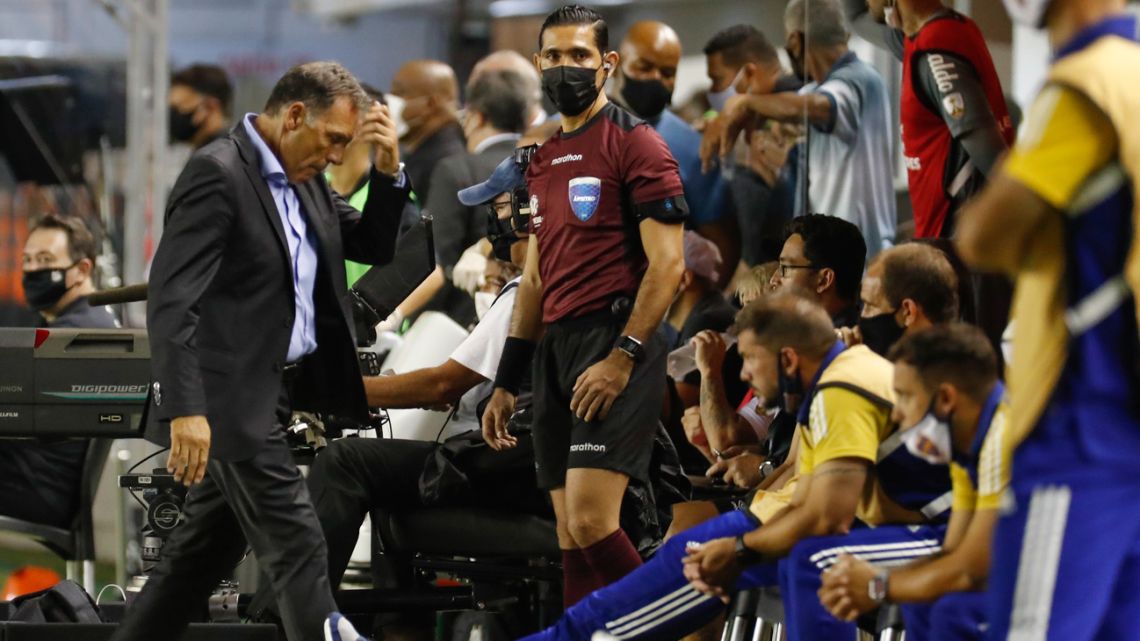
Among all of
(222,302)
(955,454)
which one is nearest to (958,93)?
(955,454)

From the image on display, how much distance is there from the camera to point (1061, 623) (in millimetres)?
2979

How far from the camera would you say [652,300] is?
4.98 meters

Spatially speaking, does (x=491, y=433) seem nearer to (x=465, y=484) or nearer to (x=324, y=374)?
(x=465, y=484)

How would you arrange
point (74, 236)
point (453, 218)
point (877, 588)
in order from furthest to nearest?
1. point (453, 218)
2. point (74, 236)
3. point (877, 588)

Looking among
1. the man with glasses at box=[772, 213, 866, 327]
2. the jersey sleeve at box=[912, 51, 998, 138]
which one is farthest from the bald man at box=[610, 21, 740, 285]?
the jersey sleeve at box=[912, 51, 998, 138]

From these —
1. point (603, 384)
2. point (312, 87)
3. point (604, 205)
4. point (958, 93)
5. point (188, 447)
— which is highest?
point (958, 93)

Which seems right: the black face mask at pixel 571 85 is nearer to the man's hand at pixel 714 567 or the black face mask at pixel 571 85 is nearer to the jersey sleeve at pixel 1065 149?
the man's hand at pixel 714 567

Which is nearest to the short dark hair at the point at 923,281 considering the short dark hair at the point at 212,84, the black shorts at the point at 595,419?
the black shorts at the point at 595,419

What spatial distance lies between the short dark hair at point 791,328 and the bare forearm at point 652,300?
2.40 ft

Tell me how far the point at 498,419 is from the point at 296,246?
81 cm

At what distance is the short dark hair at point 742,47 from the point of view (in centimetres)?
686

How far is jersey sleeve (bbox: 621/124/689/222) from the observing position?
200 inches

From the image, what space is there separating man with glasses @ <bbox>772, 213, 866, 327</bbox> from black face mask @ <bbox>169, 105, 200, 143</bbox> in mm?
5504

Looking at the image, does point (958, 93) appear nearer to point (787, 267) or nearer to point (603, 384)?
point (787, 267)
